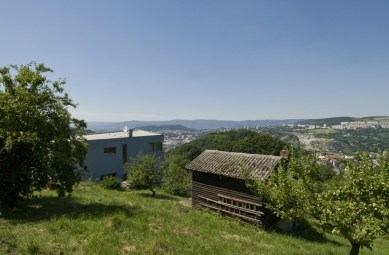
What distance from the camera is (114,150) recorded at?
41531 mm

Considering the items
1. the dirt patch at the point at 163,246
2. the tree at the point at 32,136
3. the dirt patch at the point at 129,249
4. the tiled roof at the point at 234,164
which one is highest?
the tree at the point at 32,136

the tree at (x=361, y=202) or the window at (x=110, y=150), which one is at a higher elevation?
the tree at (x=361, y=202)

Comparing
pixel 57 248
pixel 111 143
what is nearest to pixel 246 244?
pixel 57 248

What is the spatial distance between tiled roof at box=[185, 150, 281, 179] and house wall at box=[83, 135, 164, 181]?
71.8 ft

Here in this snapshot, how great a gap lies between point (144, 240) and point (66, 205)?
796cm

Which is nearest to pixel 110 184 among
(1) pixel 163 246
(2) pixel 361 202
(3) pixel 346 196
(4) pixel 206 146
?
(1) pixel 163 246

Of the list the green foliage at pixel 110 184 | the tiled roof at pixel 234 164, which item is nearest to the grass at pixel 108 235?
the tiled roof at pixel 234 164

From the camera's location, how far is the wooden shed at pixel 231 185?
19047 mm

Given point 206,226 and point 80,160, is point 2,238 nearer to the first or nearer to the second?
point 80,160

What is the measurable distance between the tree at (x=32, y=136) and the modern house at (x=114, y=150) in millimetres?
24963

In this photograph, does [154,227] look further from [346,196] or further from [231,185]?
[231,185]

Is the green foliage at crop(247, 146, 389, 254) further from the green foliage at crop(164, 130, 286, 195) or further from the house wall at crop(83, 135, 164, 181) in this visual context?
the house wall at crop(83, 135, 164, 181)

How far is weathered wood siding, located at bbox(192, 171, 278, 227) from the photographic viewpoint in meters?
18.9

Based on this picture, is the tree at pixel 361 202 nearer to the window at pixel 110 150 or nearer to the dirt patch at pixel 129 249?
the dirt patch at pixel 129 249
